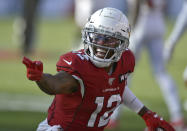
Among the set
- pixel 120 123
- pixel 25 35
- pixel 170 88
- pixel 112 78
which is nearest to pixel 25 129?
pixel 120 123

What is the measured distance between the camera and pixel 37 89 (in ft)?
26.6

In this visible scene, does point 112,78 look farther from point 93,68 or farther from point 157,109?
point 157,109

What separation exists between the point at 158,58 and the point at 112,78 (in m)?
2.70

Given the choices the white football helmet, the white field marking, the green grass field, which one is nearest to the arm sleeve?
the white football helmet

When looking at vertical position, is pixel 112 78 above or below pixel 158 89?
above

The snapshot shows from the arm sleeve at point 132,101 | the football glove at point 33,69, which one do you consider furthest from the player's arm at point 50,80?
the arm sleeve at point 132,101

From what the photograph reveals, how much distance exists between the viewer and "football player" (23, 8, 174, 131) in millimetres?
3419

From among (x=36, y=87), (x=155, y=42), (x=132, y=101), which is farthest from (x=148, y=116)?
(x=36, y=87)

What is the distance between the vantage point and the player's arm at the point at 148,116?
3.86 metres

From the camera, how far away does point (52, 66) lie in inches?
411

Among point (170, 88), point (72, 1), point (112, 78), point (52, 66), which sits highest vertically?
point (112, 78)

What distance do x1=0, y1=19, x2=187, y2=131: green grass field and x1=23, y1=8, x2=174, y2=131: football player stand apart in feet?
6.78

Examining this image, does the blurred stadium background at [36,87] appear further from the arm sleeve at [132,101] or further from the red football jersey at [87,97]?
the red football jersey at [87,97]

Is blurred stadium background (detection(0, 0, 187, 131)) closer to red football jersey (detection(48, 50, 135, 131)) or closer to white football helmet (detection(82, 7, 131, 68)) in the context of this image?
red football jersey (detection(48, 50, 135, 131))
